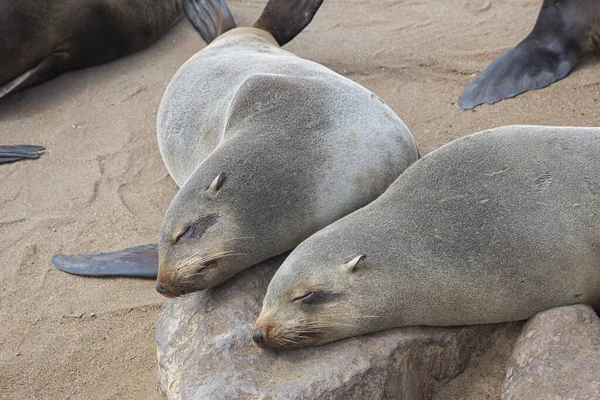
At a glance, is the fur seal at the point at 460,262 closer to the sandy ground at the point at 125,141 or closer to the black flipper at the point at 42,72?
the sandy ground at the point at 125,141

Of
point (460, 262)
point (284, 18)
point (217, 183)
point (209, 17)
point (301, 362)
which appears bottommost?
point (209, 17)

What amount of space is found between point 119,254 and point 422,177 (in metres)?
1.83

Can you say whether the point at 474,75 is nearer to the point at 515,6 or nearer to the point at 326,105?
the point at 515,6

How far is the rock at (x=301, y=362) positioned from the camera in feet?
9.00

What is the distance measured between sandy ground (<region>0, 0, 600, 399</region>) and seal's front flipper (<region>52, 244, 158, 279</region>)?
0.20ft

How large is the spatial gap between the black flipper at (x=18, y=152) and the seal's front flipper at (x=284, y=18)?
1.73m

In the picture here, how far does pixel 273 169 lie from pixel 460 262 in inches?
33.7

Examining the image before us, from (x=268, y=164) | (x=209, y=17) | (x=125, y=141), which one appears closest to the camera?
(x=268, y=164)

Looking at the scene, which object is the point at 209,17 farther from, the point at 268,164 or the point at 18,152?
the point at 268,164

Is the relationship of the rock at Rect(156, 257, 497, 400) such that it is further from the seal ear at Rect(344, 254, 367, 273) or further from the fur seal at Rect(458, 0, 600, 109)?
the fur seal at Rect(458, 0, 600, 109)

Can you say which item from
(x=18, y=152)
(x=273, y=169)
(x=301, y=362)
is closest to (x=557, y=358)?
(x=301, y=362)

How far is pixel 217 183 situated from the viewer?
10.5ft

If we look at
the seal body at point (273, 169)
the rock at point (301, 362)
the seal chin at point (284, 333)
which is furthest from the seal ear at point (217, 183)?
the seal chin at point (284, 333)

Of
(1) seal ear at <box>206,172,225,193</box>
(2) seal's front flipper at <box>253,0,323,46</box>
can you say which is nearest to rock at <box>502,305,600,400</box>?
(1) seal ear at <box>206,172,225,193</box>
